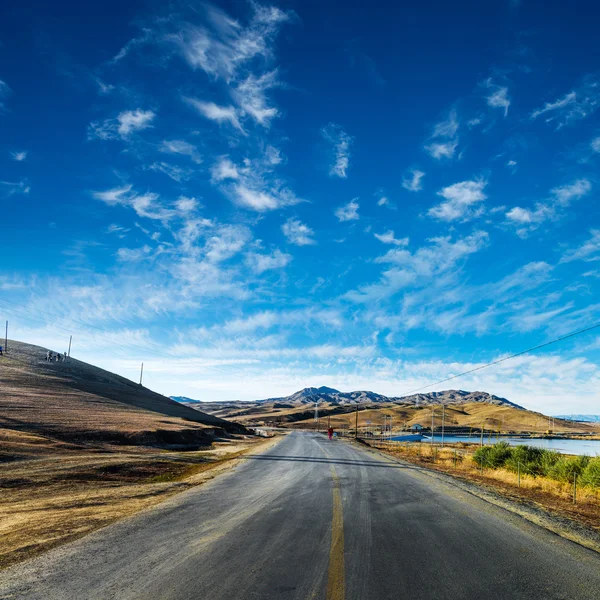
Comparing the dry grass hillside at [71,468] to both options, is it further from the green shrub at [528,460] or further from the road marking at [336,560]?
the green shrub at [528,460]

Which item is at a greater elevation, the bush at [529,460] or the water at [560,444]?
the bush at [529,460]

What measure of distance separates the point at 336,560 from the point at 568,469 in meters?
20.2

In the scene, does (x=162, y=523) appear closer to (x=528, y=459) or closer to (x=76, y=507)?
(x=76, y=507)

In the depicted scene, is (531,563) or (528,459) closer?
(531,563)

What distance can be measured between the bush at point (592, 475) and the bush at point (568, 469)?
1.78 m

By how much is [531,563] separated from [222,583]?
500 cm

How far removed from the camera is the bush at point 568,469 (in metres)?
20.5

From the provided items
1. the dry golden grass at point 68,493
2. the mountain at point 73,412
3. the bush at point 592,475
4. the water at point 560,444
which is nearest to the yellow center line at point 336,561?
the dry golden grass at point 68,493

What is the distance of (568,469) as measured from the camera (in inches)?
832

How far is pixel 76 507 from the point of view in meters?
11.6

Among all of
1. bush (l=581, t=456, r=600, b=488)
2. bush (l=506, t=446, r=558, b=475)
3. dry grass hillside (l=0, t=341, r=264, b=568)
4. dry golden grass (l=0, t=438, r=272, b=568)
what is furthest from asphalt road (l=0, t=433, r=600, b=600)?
bush (l=506, t=446, r=558, b=475)

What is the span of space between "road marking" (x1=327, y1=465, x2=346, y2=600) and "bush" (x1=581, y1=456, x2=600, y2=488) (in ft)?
43.7

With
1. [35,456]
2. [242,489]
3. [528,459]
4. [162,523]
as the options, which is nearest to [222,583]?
[162,523]

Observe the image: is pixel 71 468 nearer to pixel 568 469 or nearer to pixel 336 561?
pixel 336 561
